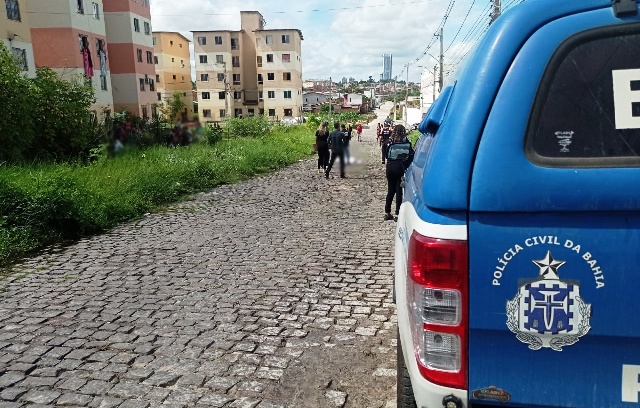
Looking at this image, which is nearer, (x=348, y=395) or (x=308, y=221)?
(x=348, y=395)

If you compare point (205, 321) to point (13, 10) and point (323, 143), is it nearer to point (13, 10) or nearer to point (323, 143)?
point (323, 143)

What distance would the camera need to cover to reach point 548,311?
1535 mm

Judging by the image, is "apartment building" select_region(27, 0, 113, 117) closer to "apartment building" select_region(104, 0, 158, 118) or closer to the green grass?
"apartment building" select_region(104, 0, 158, 118)

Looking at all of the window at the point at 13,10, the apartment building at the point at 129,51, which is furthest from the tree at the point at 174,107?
the window at the point at 13,10

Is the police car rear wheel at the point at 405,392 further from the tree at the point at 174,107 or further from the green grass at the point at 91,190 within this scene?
the green grass at the point at 91,190

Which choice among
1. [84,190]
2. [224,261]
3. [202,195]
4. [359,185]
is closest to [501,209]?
[224,261]

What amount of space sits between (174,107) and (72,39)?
61.9ft

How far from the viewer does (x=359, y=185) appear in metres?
13.2

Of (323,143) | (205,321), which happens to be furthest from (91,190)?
(323,143)

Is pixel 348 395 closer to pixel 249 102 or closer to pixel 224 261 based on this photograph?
pixel 224 261

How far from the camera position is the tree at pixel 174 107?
4660 millimetres

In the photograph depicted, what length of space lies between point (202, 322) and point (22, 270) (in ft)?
9.78

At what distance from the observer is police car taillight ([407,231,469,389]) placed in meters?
1.58

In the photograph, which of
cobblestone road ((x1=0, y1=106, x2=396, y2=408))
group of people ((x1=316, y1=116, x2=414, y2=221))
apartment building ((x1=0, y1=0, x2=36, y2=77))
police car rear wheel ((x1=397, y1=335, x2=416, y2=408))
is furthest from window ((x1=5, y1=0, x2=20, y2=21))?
police car rear wheel ((x1=397, y1=335, x2=416, y2=408))
